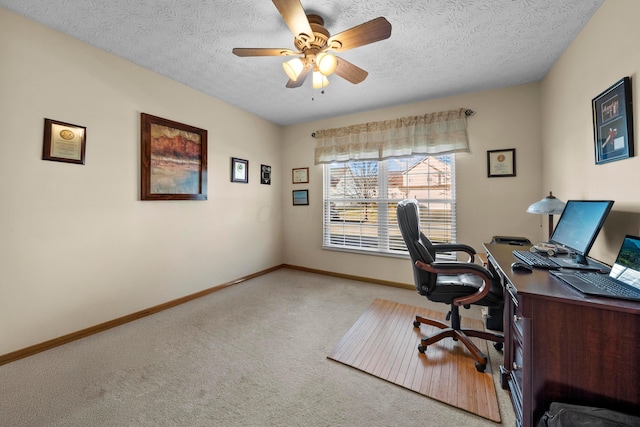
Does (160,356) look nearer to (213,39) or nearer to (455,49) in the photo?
(213,39)

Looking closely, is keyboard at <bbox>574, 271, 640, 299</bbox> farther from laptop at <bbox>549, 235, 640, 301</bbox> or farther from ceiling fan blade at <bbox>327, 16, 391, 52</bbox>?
ceiling fan blade at <bbox>327, 16, 391, 52</bbox>

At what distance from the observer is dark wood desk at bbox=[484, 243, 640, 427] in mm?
995

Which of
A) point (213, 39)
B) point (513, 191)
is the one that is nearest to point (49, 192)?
point (213, 39)

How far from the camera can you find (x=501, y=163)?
295cm

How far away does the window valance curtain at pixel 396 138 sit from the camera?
3.13m

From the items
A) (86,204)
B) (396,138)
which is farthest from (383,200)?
(86,204)

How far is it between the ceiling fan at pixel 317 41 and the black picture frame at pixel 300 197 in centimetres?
227

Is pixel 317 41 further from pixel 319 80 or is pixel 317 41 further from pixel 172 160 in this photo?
pixel 172 160

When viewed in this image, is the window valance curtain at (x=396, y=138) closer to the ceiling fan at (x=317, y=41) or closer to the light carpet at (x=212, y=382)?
the ceiling fan at (x=317, y=41)

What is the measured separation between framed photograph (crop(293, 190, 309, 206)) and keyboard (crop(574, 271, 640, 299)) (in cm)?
341

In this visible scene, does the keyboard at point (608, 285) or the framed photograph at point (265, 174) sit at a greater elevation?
the framed photograph at point (265, 174)

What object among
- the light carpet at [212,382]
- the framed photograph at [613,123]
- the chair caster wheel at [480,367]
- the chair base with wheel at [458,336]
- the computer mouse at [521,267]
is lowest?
the light carpet at [212,382]

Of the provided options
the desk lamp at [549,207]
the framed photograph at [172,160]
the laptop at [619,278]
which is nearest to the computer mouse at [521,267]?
the laptop at [619,278]

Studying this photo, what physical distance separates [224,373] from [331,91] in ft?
10.1
